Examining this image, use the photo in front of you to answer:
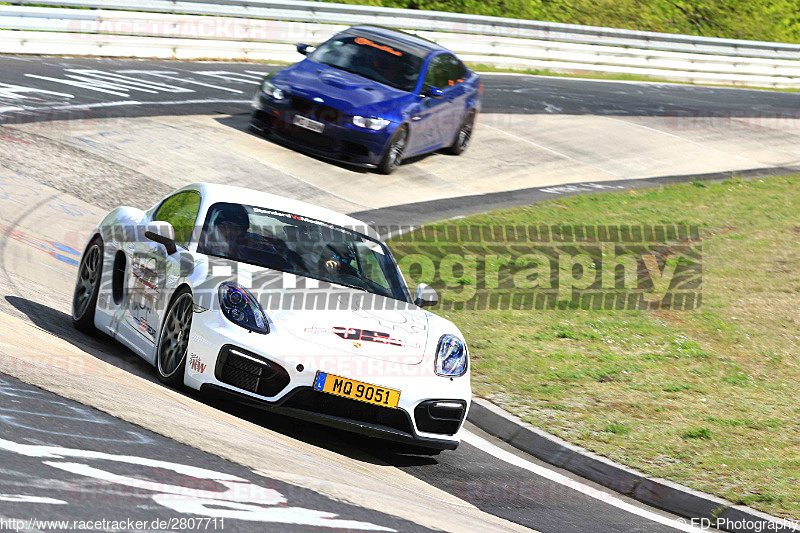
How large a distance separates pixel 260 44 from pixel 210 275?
18.0 m

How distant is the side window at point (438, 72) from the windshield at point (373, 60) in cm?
20

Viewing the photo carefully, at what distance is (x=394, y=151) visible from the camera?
53.3 feet

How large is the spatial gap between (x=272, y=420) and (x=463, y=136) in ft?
39.7

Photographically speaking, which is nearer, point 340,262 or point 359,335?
point 359,335

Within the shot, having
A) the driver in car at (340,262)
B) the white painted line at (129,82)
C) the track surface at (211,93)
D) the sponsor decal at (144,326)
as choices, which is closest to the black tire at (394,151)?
the track surface at (211,93)

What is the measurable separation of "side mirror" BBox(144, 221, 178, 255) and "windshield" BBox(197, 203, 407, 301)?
7.9 inches

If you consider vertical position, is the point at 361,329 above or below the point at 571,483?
above

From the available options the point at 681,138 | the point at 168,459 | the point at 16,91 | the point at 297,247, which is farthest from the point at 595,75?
the point at 168,459

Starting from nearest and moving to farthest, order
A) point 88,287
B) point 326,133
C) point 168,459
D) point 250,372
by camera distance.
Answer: point 168,459, point 250,372, point 88,287, point 326,133

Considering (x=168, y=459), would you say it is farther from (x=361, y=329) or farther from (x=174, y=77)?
(x=174, y=77)

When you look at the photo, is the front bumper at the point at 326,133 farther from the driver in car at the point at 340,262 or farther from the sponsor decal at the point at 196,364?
the sponsor decal at the point at 196,364

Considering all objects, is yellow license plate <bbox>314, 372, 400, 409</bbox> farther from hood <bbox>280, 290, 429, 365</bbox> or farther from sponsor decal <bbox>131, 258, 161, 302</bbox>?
sponsor decal <bbox>131, 258, 161, 302</bbox>

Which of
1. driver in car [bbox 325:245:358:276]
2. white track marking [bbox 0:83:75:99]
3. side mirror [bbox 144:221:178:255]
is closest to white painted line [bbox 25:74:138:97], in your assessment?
white track marking [bbox 0:83:75:99]

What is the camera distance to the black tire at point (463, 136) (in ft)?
60.2
